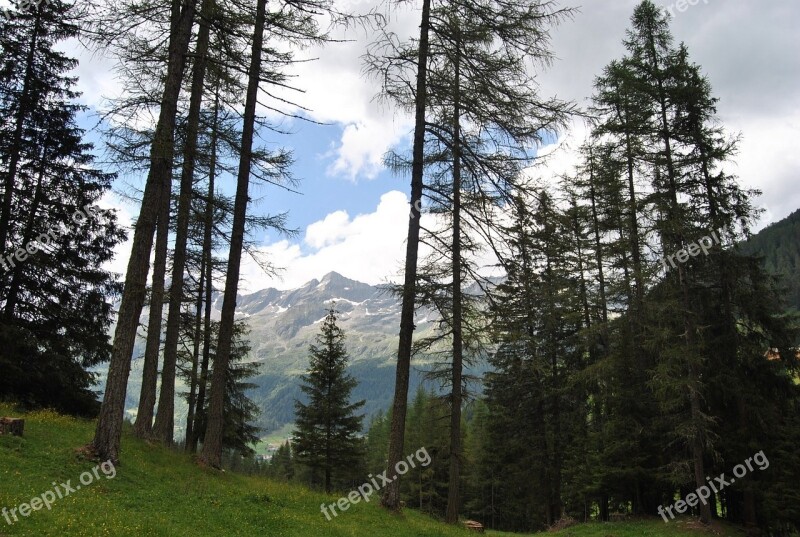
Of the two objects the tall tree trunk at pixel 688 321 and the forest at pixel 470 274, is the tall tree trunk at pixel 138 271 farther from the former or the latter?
the tall tree trunk at pixel 688 321

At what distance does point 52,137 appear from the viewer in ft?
55.3

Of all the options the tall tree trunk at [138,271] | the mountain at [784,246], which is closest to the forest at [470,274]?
the tall tree trunk at [138,271]

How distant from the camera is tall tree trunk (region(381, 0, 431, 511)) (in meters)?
12.2

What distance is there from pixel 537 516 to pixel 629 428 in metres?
15.0

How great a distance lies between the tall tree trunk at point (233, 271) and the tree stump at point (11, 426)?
12.9 feet

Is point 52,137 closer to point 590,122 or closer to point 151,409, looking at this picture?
point 151,409

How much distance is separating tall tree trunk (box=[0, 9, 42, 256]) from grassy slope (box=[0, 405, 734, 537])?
6.36 m

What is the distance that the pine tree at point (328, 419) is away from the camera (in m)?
30.5

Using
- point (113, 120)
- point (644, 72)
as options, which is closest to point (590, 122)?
→ point (113, 120)

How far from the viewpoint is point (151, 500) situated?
8656 millimetres

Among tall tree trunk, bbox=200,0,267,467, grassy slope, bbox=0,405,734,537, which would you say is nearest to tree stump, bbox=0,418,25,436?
grassy slope, bbox=0,405,734,537

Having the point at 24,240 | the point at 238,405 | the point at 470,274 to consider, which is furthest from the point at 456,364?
the point at 238,405

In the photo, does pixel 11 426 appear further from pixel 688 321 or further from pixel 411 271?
pixel 688 321

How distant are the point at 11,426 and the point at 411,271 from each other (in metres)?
9.55
